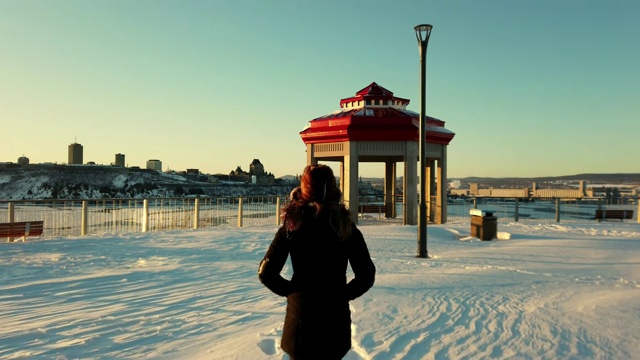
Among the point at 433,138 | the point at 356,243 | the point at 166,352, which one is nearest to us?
the point at 356,243

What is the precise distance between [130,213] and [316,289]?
17828mm

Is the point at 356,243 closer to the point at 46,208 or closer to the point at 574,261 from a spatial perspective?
the point at 574,261

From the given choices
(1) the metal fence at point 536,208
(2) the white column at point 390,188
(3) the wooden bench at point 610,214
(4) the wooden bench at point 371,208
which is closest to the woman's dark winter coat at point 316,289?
(2) the white column at point 390,188

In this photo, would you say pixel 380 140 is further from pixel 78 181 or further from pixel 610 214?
pixel 78 181

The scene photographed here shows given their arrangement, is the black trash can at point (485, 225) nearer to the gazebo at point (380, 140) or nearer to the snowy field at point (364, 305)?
the snowy field at point (364, 305)

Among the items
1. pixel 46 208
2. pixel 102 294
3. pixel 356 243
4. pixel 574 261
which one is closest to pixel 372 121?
pixel 574 261

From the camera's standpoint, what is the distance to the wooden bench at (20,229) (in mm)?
12836

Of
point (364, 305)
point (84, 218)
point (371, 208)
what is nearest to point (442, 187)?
point (371, 208)

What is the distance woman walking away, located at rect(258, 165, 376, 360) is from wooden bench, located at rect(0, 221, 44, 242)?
13.8 metres

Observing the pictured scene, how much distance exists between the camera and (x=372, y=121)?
1662 cm

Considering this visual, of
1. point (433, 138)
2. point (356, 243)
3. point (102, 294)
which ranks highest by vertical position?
point (433, 138)

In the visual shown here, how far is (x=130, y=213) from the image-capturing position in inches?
719

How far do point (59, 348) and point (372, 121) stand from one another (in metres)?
13.8

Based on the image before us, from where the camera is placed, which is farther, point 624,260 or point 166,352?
point 624,260
